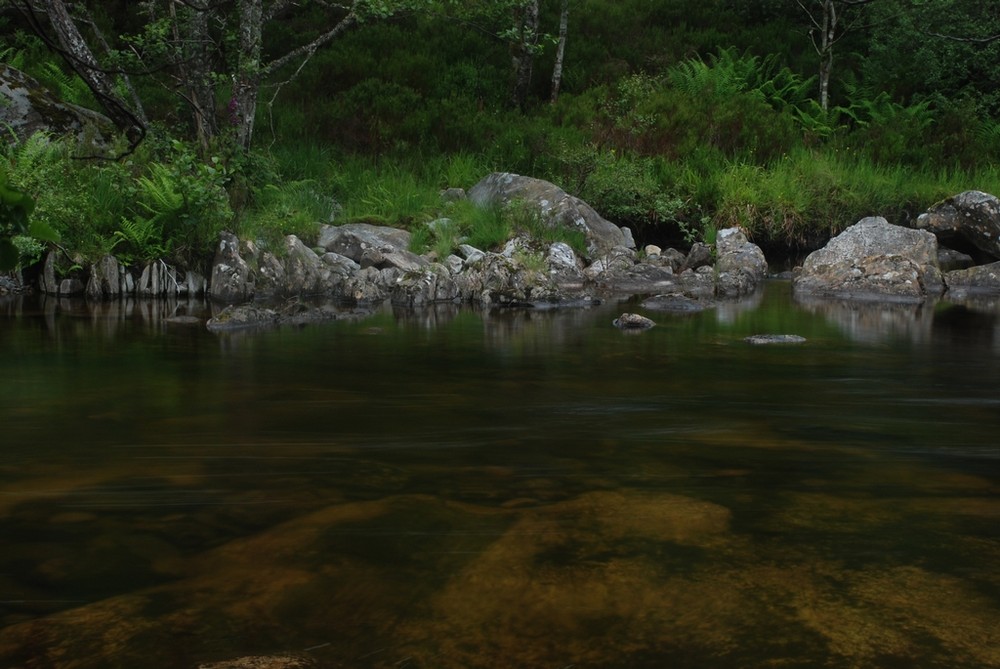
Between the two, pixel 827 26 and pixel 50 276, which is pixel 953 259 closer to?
pixel 827 26

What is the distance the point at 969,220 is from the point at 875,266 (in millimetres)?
3300

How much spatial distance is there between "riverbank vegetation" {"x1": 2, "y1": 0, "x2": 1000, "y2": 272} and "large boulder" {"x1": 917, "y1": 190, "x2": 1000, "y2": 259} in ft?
3.88

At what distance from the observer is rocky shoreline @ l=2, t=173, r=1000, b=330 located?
12.6 meters

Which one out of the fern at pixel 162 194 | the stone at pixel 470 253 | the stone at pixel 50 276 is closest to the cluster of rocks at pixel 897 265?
the stone at pixel 470 253

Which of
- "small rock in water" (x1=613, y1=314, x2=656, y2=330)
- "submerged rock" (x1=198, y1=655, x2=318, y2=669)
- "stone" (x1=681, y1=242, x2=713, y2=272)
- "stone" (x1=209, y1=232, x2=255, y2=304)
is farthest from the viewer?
"stone" (x1=681, y1=242, x2=713, y2=272)

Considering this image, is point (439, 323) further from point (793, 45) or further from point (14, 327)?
point (793, 45)

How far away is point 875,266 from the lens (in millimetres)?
14852

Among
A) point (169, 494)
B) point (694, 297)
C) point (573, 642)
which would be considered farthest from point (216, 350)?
point (694, 297)

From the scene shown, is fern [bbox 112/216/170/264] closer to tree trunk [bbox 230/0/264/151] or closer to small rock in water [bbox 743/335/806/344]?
tree trunk [bbox 230/0/264/151]

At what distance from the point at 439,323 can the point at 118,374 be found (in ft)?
13.9

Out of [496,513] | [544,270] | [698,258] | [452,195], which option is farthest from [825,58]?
[496,513]

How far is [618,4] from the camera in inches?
1040

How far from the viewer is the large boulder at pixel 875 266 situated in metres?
14.4

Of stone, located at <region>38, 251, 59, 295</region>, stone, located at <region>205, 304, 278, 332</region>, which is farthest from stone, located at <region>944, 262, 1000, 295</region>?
stone, located at <region>38, 251, 59, 295</region>
